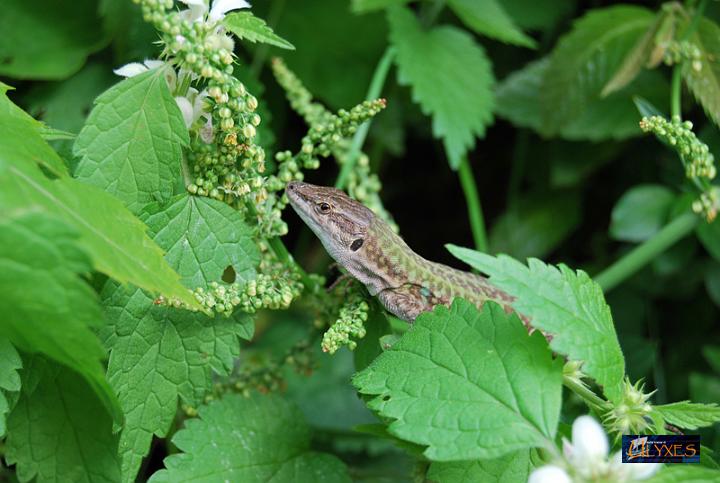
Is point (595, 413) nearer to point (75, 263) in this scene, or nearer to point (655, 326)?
point (75, 263)

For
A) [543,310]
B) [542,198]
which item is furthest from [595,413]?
[542,198]

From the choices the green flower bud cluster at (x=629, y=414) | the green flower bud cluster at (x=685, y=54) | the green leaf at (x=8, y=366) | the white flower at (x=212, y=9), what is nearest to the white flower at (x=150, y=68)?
the white flower at (x=212, y=9)

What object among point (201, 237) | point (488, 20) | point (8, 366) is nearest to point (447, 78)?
point (488, 20)

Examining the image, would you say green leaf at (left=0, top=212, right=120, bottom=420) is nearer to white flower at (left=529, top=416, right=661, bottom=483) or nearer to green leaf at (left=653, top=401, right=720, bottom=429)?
white flower at (left=529, top=416, right=661, bottom=483)

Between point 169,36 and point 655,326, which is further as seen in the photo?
point 655,326

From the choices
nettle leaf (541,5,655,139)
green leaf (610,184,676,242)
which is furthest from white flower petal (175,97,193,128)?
green leaf (610,184,676,242)
